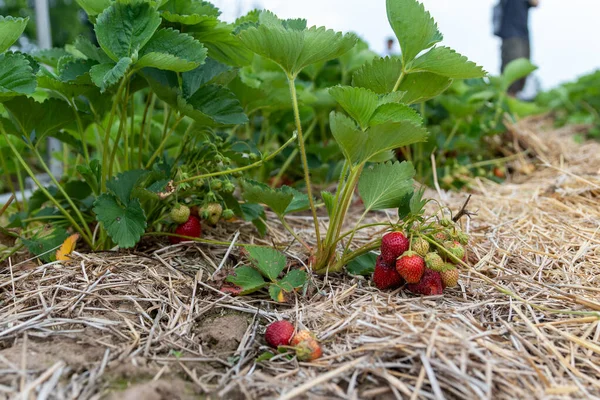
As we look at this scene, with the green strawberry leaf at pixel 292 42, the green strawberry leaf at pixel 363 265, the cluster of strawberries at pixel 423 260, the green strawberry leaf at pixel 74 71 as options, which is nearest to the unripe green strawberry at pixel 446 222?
the cluster of strawberries at pixel 423 260

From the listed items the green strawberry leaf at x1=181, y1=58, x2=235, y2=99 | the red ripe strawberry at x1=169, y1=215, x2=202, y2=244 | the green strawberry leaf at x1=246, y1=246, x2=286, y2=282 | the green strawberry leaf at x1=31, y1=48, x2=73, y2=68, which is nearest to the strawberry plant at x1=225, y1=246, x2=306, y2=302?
the green strawberry leaf at x1=246, y1=246, x2=286, y2=282

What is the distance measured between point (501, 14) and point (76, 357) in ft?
19.3

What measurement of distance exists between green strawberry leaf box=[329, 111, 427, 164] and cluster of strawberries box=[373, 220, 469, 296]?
8.0 inches

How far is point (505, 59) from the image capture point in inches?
215

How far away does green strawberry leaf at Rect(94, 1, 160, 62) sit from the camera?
3.72 feet

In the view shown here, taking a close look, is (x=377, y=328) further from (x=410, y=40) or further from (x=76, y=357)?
(x=410, y=40)

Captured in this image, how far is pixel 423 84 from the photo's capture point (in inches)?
48.6

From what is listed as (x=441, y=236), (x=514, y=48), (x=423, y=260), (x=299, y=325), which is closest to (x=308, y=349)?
(x=299, y=325)

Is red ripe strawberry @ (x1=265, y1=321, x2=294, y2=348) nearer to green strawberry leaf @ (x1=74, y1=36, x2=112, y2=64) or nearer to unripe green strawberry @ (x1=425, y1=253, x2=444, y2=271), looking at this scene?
unripe green strawberry @ (x1=425, y1=253, x2=444, y2=271)

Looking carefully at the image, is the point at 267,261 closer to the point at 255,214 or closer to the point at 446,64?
the point at 255,214

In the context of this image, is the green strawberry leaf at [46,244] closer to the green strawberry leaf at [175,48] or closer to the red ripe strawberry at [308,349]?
the green strawberry leaf at [175,48]

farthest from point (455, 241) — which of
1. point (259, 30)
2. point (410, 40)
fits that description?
point (259, 30)

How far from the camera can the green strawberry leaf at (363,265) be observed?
123cm

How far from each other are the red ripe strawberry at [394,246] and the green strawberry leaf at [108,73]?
26.9 inches
